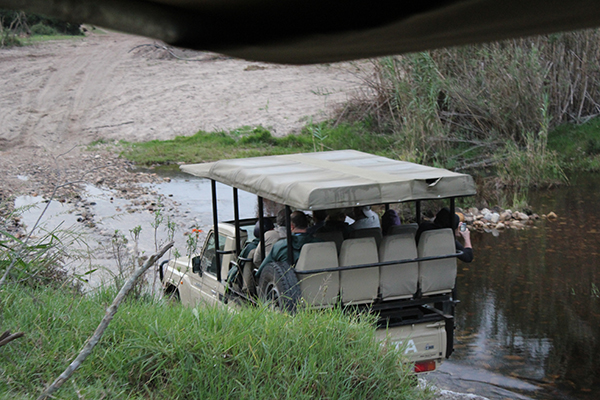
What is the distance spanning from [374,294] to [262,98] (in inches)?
777

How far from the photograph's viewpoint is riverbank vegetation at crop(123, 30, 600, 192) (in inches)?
597

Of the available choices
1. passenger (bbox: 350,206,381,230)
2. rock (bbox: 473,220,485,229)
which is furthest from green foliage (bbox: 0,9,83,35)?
rock (bbox: 473,220,485,229)

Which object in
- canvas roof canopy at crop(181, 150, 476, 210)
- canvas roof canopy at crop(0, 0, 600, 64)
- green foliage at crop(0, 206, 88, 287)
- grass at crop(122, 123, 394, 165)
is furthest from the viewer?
grass at crop(122, 123, 394, 165)

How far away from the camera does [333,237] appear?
596 centimetres

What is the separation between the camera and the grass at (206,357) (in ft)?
13.9

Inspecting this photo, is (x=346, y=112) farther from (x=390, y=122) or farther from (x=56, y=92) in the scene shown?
(x=56, y=92)

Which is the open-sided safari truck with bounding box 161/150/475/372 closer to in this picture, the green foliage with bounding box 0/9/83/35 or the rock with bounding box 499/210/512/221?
the green foliage with bounding box 0/9/83/35

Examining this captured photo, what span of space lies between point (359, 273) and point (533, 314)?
4265 mm

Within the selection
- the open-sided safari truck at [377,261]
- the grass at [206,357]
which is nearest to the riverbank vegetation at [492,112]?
the open-sided safari truck at [377,261]

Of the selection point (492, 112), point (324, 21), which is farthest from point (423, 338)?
point (492, 112)

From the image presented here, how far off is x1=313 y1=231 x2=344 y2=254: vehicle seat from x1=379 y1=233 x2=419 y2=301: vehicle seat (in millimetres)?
404

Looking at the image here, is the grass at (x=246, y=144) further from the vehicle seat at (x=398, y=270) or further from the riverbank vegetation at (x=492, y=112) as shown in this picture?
the vehicle seat at (x=398, y=270)

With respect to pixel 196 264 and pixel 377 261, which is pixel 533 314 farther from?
pixel 196 264

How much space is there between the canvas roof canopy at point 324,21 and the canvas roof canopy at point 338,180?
3952 millimetres
